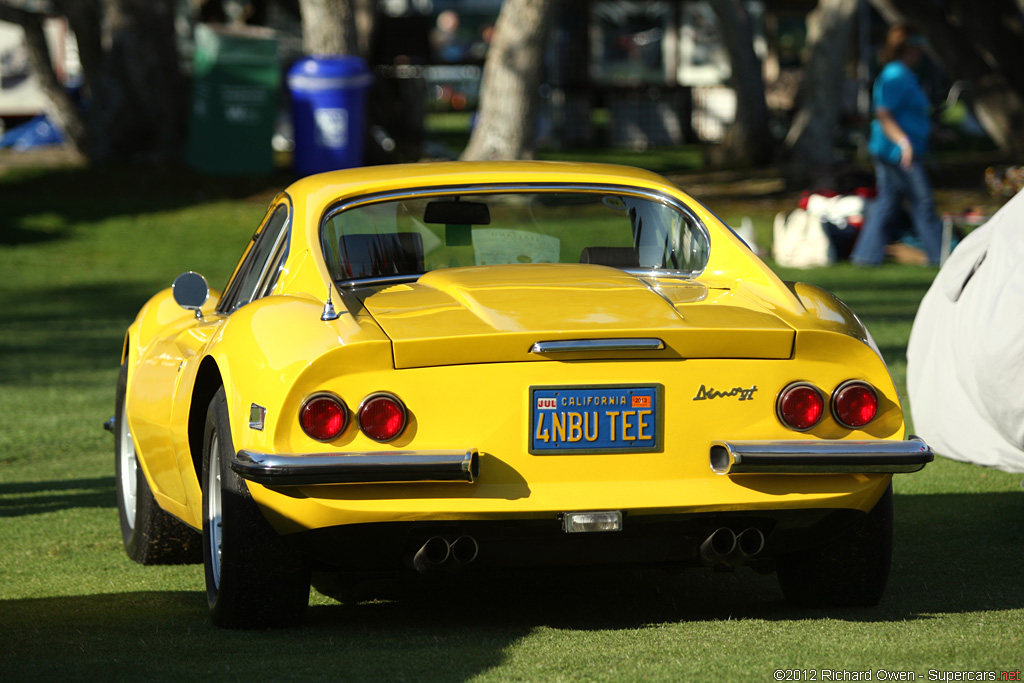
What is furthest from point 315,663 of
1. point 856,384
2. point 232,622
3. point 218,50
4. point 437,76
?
point 437,76

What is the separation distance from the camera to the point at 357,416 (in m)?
4.04

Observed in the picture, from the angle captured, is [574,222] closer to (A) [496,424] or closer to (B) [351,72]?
(A) [496,424]

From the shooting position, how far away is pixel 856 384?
4.27 m

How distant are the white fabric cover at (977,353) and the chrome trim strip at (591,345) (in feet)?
→ 8.60

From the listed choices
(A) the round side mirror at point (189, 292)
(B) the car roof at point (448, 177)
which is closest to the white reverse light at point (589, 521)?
→ (B) the car roof at point (448, 177)

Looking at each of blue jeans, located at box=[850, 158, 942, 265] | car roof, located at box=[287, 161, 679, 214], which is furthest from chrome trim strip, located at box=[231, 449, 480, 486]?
blue jeans, located at box=[850, 158, 942, 265]

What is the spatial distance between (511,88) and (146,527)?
14503mm

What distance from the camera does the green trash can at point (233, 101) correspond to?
2127cm

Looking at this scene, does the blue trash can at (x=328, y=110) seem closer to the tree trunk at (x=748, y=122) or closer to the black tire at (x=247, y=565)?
the tree trunk at (x=748, y=122)

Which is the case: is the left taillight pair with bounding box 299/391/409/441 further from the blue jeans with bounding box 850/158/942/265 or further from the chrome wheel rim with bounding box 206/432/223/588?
the blue jeans with bounding box 850/158/942/265

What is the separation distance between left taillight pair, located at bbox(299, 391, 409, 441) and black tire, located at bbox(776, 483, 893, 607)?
135 cm

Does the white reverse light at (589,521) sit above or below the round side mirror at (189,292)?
below

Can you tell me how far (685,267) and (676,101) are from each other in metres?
28.4

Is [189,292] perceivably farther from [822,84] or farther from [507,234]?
[822,84]
